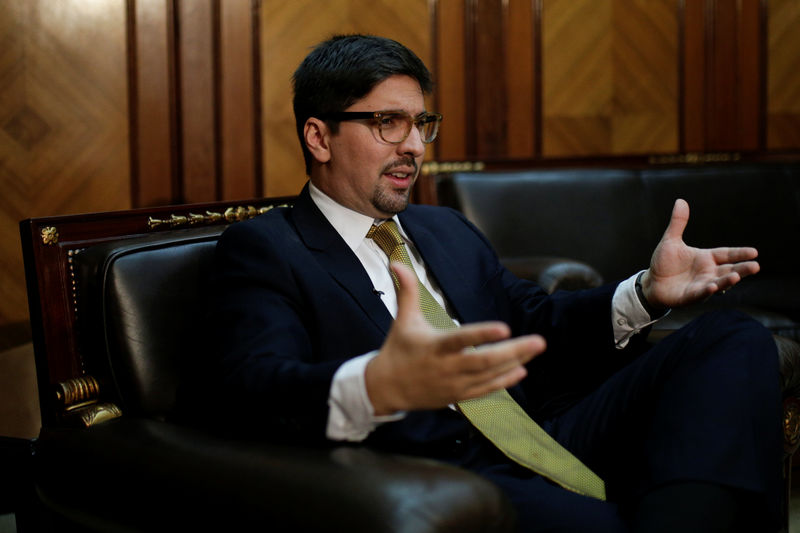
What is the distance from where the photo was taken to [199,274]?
62.3 inches

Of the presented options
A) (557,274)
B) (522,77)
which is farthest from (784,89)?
(557,274)

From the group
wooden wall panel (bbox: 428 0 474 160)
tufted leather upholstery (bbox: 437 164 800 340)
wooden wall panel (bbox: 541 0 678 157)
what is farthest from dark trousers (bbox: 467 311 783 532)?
wooden wall panel (bbox: 541 0 678 157)

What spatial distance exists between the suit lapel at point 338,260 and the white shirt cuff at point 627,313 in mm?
460

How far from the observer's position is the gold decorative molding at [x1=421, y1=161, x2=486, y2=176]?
324 cm

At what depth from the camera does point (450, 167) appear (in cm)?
333

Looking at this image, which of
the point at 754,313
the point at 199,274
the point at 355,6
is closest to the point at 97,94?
the point at 355,6

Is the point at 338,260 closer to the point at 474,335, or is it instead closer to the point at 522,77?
the point at 474,335

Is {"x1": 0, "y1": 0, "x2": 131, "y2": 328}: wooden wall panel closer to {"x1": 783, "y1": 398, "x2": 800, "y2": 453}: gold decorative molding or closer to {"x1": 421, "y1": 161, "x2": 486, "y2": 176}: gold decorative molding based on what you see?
{"x1": 421, "y1": 161, "x2": 486, "y2": 176}: gold decorative molding

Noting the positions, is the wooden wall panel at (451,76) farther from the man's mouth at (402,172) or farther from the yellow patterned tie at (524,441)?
the yellow patterned tie at (524,441)

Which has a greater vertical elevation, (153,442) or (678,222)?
(678,222)

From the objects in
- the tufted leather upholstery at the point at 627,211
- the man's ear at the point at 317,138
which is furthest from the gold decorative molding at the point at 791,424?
the tufted leather upholstery at the point at 627,211

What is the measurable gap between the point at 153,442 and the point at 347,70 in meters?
0.81

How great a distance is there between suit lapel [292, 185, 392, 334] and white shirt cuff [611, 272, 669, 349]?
0.46 m

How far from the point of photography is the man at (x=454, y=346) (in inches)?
45.8
